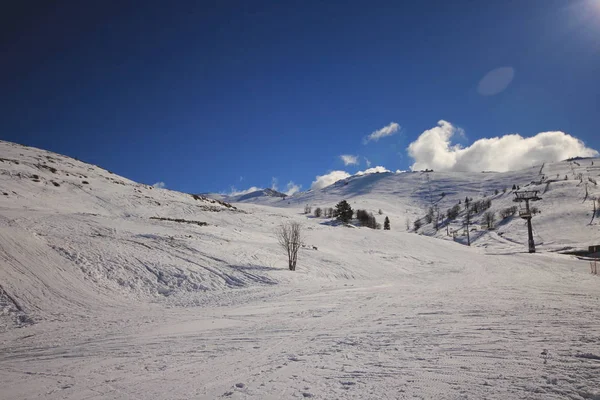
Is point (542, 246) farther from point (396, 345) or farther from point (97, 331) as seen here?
point (97, 331)

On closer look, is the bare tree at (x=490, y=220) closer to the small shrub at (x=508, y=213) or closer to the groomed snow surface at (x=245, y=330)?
the small shrub at (x=508, y=213)

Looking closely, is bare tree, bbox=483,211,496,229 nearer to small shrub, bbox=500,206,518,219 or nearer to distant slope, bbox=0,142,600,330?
small shrub, bbox=500,206,518,219

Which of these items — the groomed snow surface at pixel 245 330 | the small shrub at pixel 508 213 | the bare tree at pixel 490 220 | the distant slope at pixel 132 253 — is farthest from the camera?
the small shrub at pixel 508 213

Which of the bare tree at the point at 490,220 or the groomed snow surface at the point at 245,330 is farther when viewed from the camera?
the bare tree at the point at 490,220

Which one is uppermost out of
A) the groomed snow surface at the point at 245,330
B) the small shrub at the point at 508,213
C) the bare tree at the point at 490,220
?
the small shrub at the point at 508,213

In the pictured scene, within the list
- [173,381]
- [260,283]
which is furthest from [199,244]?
[173,381]

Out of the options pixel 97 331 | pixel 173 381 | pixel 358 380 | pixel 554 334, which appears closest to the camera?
pixel 358 380

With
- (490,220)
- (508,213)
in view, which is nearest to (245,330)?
(490,220)

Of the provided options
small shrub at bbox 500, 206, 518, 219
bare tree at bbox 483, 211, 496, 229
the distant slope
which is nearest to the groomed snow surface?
the distant slope

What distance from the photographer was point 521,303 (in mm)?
9781

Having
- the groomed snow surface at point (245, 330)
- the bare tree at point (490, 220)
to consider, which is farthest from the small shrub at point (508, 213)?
the groomed snow surface at point (245, 330)

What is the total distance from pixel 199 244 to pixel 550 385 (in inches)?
906

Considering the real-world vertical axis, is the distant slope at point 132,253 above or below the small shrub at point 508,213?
below

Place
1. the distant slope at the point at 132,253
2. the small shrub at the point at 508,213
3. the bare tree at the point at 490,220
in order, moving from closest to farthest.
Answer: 1. the distant slope at the point at 132,253
2. the bare tree at the point at 490,220
3. the small shrub at the point at 508,213
